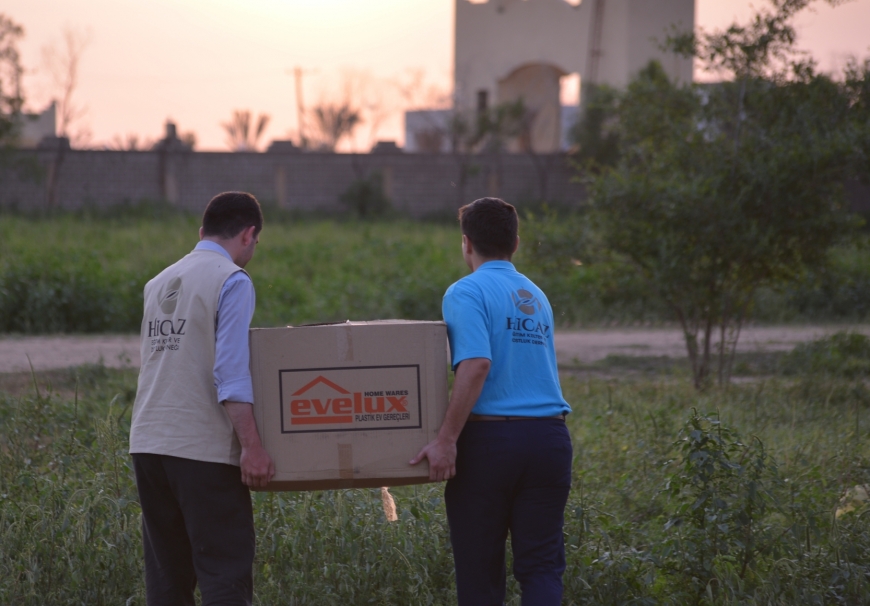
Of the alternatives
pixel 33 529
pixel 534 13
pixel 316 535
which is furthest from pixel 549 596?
pixel 534 13

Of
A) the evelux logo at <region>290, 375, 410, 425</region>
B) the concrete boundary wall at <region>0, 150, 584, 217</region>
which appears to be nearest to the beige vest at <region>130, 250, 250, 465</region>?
the evelux logo at <region>290, 375, 410, 425</region>

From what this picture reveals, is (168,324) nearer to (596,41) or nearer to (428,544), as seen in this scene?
(428,544)

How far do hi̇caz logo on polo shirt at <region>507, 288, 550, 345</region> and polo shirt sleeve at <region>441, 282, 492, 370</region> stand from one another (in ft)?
0.36

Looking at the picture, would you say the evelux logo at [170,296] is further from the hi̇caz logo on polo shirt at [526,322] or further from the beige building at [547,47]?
the beige building at [547,47]

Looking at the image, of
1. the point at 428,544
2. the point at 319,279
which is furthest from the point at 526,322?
the point at 319,279

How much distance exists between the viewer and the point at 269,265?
19.7 metres

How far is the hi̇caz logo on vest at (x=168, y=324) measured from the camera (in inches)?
122

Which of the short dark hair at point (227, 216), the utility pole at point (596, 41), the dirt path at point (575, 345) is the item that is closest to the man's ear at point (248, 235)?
the short dark hair at point (227, 216)

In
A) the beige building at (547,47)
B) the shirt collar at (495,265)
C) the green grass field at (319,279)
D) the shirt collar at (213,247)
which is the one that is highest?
the beige building at (547,47)

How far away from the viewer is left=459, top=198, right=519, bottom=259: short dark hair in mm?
3303

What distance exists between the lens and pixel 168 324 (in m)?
3.12

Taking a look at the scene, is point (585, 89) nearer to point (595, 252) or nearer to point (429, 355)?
point (595, 252)

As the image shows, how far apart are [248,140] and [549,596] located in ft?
173

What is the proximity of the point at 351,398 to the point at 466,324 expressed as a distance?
495 mm
